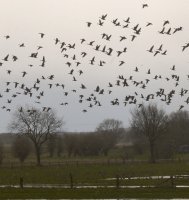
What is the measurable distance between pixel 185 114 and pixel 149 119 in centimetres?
4454

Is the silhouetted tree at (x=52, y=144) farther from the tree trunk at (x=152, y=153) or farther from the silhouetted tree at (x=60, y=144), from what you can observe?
the tree trunk at (x=152, y=153)

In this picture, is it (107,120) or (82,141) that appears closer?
(82,141)

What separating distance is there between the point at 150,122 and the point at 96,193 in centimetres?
7325

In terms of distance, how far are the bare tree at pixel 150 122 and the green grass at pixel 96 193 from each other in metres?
66.6

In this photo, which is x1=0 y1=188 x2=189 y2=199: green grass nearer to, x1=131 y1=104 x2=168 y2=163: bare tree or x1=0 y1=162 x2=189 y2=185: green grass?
x1=0 y1=162 x2=189 y2=185: green grass

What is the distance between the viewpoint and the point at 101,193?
114 ft

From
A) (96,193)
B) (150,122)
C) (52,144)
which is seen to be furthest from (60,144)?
(96,193)

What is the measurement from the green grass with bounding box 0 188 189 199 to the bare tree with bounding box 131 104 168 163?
66600 mm

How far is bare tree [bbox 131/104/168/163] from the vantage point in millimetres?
105750

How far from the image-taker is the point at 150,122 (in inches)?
4225

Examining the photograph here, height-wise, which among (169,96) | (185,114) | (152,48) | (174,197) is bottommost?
(174,197)

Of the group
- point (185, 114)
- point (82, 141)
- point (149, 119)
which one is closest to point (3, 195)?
point (149, 119)

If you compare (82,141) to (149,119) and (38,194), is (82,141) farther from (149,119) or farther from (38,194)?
(38,194)

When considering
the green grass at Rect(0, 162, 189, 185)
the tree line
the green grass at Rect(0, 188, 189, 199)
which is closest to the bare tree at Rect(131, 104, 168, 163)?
the tree line
